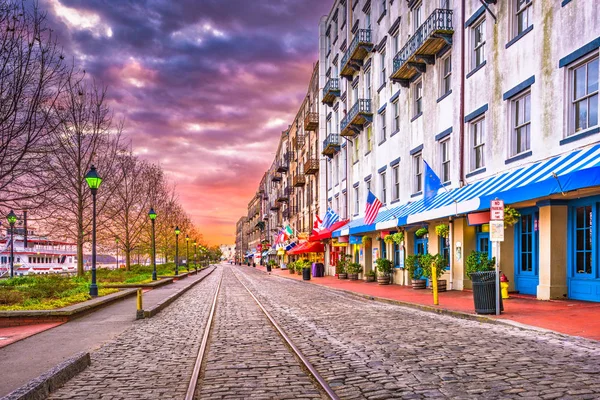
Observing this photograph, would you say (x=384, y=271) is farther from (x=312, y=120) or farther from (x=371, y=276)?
(x=312, y=120)

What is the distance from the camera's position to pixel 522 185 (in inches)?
558

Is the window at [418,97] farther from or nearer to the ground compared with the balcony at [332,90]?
nearer to the ground

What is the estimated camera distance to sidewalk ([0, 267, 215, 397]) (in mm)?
7090

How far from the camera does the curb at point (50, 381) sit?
5.47 metres

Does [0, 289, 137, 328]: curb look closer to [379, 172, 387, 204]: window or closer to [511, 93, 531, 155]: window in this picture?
[511, 93, 531, 155]: window

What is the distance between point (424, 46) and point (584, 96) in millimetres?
9750

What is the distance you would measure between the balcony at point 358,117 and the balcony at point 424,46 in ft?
20.5

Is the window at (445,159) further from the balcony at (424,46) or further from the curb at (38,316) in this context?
the curb at (38,316)

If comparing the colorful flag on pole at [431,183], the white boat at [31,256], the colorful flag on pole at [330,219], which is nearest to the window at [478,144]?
the colorful flag on pole at [431,183]

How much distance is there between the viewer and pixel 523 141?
54.6 ft

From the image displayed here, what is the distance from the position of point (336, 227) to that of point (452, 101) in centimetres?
1816

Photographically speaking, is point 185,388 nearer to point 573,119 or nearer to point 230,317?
point 230,317

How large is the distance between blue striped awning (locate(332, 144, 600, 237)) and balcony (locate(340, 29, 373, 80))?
45.8ft

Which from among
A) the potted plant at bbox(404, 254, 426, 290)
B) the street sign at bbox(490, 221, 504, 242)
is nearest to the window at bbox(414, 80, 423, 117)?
the potted plant at bbox(404, 254, 426, 290)
